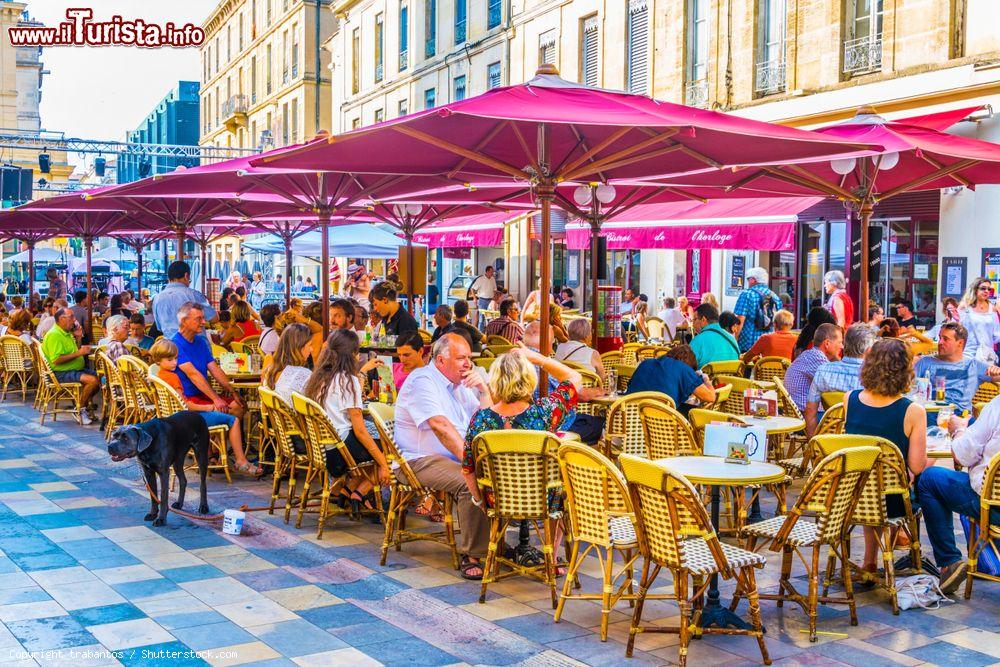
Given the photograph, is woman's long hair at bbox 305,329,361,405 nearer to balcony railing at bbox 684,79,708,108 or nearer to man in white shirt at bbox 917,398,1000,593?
man in white shirt at bbox 917,398,1000,593

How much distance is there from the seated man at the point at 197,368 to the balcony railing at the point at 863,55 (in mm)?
11739

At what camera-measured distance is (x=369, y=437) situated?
7430 millimetres

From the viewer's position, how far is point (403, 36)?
3694 centimetres

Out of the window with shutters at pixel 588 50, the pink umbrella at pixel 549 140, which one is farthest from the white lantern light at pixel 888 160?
the window with shutters at pixel 588 50

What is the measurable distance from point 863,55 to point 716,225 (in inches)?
158

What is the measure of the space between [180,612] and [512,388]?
2133mm

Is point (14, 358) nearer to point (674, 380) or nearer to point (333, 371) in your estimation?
point (333, 371)

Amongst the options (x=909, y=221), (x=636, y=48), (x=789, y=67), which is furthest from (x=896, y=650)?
(x=636, y=48)

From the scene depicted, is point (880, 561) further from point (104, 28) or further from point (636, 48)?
point (104, 28)

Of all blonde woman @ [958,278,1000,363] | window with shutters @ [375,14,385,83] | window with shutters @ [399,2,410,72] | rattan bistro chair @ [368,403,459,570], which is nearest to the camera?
rattan bistro chair @ [368,403,459,570]

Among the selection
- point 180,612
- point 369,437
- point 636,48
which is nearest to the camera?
point 180,612

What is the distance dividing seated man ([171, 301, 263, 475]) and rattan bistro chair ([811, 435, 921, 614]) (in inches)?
211

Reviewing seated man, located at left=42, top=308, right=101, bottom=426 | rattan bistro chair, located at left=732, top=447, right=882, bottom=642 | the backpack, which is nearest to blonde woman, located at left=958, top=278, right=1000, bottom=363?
the backpack

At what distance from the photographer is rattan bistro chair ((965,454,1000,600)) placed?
18.9 feet
